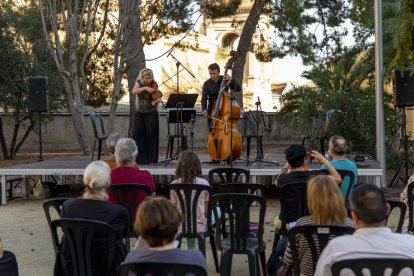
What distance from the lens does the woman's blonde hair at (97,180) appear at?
A: 552cm

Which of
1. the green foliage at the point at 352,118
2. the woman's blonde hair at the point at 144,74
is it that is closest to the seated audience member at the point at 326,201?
the woman's blonde hair at the point at 144,74

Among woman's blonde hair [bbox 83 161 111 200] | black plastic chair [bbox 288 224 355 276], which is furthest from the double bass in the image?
black plastic chair [bbox 288 224 355 276]

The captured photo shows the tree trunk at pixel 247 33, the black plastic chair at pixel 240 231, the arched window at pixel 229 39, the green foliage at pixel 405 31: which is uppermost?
the arched window at pixel 229 39

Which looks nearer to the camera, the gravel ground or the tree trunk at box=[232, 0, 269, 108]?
the gravel ground

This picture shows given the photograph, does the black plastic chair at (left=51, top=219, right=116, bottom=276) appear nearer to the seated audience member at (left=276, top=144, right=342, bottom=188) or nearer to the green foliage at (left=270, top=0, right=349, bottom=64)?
the seated audience member at (left=276, top=144, right=342, bottom=188)

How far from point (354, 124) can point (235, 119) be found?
4.96 metres

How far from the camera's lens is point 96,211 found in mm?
5453

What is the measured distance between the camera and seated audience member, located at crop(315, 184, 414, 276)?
12.9 ft

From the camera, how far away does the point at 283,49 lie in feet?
80.9

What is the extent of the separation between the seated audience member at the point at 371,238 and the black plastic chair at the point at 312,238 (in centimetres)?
69

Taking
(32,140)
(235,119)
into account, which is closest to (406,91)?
(235,119)

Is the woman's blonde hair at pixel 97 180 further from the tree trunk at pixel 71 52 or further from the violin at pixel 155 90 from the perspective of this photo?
the tree trunk at pixel 71 52

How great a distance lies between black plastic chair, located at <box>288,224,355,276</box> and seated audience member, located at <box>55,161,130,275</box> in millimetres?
1224

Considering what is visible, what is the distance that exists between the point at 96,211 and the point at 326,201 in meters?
1.64
